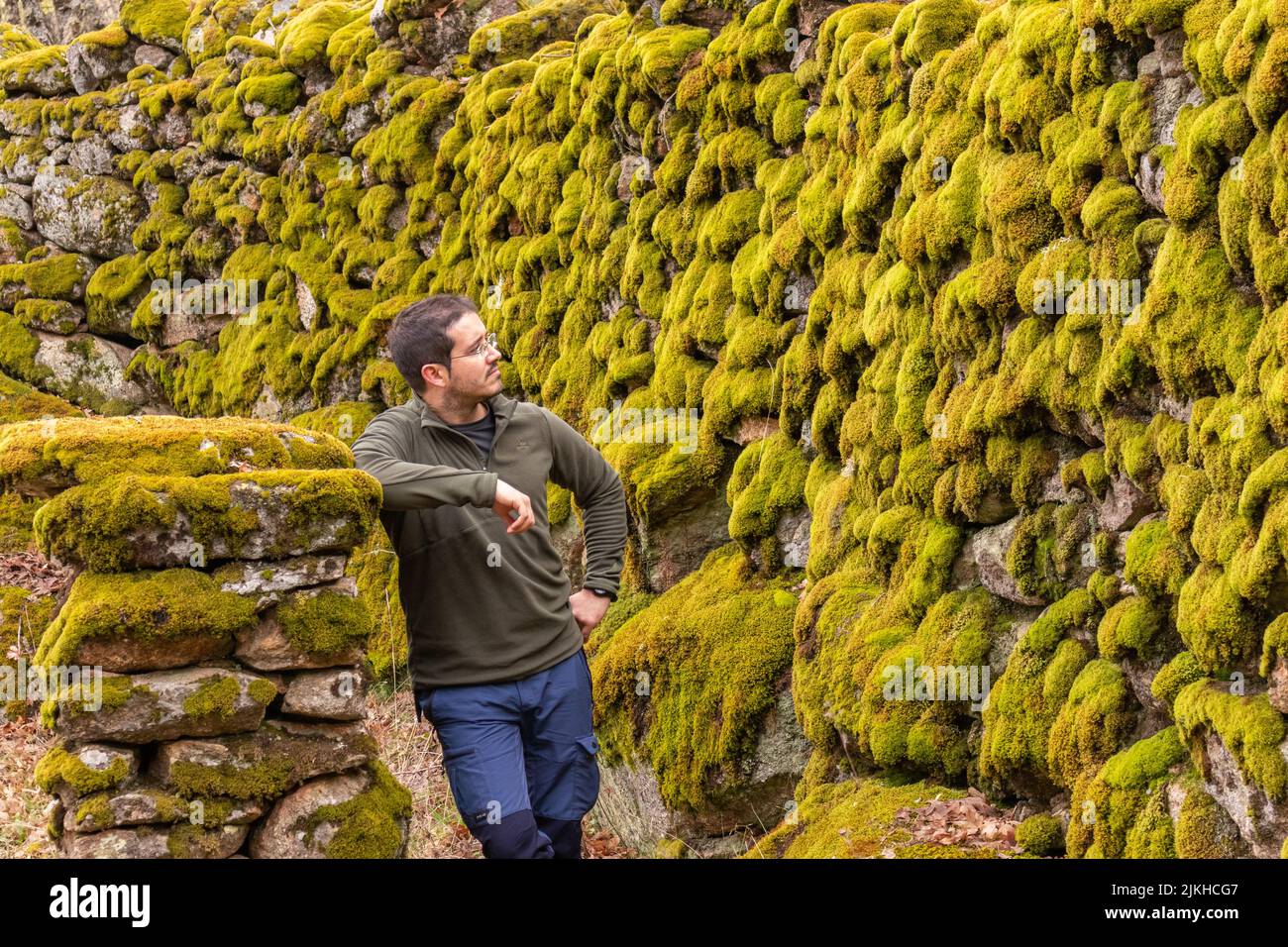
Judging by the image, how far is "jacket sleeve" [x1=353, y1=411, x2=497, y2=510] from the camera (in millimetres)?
5496

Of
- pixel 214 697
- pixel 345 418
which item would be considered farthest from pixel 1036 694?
pixel 345 418

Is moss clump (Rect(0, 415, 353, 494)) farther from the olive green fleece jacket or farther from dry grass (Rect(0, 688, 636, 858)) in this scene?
dry grass (Rect(0, 688, 636, 858))

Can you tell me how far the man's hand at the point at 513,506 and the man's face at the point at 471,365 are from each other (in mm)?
633

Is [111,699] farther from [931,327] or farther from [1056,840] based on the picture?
[931,327]

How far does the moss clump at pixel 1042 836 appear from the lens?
19.0 feet

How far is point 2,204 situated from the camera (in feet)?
63.0

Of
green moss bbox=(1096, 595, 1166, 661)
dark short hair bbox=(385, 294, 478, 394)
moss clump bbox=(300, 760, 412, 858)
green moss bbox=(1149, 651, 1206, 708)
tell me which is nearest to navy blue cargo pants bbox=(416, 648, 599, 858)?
moss clump bbox=(300, 760, 412, 858)

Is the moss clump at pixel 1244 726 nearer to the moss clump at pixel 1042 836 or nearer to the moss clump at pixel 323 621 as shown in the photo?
the moss clump at pixel 1042 836

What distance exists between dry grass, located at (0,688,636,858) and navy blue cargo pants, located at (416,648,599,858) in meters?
1.07

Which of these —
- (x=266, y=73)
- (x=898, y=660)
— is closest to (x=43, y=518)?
(x=898, y=660)

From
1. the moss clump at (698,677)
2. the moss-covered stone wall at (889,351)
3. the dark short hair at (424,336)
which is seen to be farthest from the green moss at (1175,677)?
the dark short hair at (424,336)

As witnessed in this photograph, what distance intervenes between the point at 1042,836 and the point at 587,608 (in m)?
2.36

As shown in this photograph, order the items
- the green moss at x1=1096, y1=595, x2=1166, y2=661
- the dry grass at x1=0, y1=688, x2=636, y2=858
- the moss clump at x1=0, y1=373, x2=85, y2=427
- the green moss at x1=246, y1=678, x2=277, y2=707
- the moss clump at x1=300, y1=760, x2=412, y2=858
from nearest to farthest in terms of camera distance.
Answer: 1. the green moss at x1=1096, y1=595, x2=1166, y2=661
2. the green moss at x1=246, y1=678, x2=277, y2=707
3. the moss clump at x1=300, y1=760, x2=412, y2=858
4. the dry grass at x1=0, y1=688, x2=636, y2=858
5. the moss clump at x1=0, y1=373, x2=85, y2=427

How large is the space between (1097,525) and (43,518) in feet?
15.5
